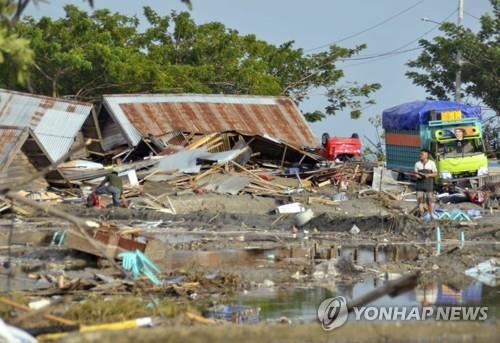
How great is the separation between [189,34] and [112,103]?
12.4 metres

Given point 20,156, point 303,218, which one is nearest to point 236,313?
point 303,218

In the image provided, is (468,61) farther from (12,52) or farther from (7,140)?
(12,52)

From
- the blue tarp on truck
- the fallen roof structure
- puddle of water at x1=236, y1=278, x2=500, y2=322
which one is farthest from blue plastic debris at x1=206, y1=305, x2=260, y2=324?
the blue tarp on truck

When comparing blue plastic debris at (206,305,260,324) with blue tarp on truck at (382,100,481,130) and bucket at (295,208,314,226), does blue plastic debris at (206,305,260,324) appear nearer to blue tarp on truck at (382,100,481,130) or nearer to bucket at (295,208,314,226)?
bucket at (295,208,314,226)

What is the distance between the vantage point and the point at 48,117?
31797 millimetres

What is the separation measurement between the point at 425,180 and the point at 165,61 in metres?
24.5

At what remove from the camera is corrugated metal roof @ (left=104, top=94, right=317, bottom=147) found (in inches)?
1351

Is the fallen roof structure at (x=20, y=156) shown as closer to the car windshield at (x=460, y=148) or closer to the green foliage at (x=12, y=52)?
the car windshield at (x=460, y=148)

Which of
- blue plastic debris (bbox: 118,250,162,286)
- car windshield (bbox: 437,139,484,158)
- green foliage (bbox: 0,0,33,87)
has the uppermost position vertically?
green foliage (bbox: 0,0,33,87)

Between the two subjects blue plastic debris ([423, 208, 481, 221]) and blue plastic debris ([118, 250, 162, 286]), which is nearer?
blue plastic debris ([118, 250, 162, 286])

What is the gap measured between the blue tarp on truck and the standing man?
29.0ft

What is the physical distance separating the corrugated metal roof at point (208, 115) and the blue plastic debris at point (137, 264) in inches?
747

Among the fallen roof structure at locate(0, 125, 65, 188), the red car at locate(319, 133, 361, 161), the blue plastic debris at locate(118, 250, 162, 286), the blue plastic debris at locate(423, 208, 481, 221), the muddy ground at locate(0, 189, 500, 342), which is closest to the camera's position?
the muddy ground at locate(0, 189, 500, 342)

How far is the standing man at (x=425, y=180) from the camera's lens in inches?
886
